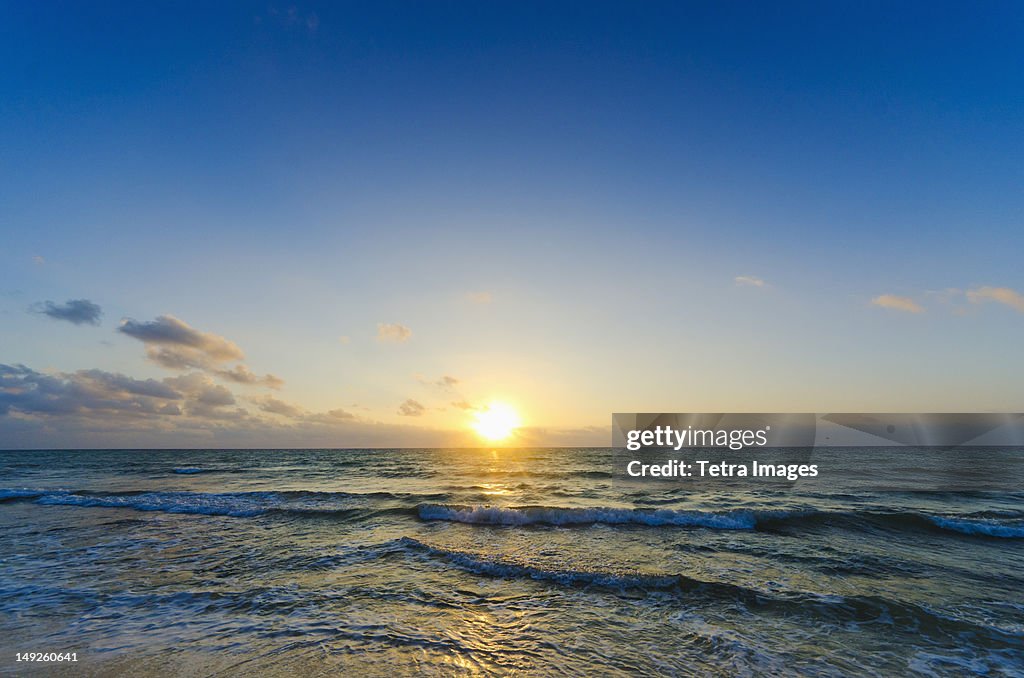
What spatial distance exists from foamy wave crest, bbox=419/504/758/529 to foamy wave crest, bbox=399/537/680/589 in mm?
7365

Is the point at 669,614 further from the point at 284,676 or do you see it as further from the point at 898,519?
the point at 898,519

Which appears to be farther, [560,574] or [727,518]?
[727,518]

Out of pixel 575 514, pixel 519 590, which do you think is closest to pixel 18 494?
pixel 575 514

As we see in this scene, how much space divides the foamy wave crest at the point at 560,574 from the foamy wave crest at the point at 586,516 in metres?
7.36

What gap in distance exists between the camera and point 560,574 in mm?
13734

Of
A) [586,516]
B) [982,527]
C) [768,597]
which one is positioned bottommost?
[982,527]

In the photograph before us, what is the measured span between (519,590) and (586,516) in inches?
452

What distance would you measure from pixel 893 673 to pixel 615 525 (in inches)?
543

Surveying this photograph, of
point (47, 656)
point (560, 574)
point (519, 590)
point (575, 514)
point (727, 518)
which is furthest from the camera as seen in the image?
point (575, 514)

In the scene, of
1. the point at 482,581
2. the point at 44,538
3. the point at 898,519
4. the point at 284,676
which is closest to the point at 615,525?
the point at 482,581

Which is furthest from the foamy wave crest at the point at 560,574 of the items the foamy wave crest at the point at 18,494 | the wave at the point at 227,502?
the foamy wave crest at the point at 18,494

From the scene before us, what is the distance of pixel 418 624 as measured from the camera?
32.7ft

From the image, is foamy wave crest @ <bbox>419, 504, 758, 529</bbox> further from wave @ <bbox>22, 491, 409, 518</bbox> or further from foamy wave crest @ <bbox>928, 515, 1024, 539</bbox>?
foamy wave crest @ <bbox>928, 515, 1024, 539</bbox>

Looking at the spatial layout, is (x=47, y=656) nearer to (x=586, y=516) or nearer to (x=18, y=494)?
(x=586, y=516)
